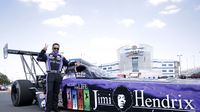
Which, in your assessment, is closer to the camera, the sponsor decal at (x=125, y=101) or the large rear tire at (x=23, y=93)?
the sponsor decal at (x=125, y=101)

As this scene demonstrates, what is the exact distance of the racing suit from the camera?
5934mm

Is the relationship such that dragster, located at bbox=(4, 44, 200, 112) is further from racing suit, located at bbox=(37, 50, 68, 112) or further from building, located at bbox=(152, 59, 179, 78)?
building, located at bbox=(152, 59, 179, 78)

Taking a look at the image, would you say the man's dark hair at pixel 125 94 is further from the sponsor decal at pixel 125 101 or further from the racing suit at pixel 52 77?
the racing suit at pixel 52 77

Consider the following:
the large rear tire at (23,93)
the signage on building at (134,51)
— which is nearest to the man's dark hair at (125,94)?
the large rear tire at (23,93)

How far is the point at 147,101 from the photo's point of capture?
481 centimetres

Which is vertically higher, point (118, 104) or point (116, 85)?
point (116, 85)

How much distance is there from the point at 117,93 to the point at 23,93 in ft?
10.3

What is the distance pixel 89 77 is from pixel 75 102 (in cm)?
59

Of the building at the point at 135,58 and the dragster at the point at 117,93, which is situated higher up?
the building at the point at 135,58

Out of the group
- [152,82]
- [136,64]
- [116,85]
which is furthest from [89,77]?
[136,64]

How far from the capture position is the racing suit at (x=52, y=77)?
19.5 ft

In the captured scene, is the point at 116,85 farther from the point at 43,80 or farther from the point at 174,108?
the point at 43,80

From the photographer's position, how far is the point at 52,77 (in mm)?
5922

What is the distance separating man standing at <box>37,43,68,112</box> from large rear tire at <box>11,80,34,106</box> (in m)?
1.70
